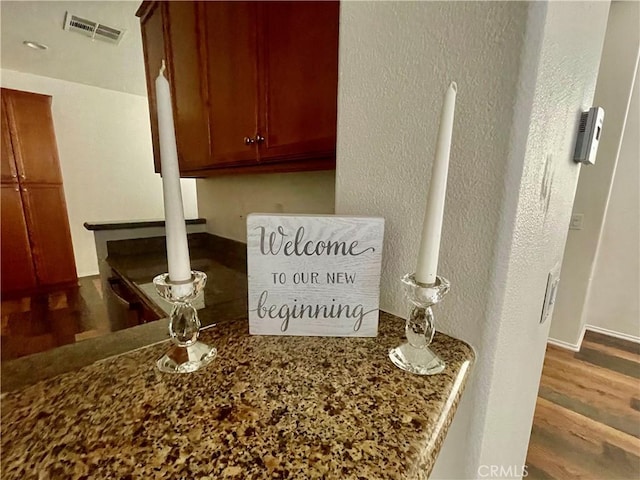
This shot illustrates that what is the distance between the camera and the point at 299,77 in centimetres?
73

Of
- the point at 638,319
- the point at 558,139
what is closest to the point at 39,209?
the point at 558,139

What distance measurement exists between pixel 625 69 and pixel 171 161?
265cm

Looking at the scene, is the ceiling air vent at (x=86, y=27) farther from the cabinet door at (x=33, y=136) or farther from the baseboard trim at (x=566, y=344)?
the baseboard trim at (x=566, y=344)

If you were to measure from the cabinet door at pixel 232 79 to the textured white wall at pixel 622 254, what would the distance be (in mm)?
2621

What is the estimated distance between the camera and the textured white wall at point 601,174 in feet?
5.62

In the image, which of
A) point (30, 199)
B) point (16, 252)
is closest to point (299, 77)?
point (30, 199)

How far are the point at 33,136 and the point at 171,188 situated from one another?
1.12 m

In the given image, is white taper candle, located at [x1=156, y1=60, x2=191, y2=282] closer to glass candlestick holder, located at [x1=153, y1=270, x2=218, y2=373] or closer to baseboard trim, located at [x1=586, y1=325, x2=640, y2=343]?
glass candlestick holder, located at [x1=153, y1=270, x2=218, y2=373]

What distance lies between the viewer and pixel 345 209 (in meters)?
0.56

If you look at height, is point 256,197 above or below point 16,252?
above

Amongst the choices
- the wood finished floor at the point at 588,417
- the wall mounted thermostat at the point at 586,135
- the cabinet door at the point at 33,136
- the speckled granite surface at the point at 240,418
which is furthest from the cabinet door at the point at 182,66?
the wood finished floor at the point at 588,417

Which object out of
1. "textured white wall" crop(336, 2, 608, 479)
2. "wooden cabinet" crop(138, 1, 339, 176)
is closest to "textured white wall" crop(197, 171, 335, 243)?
"wooden cabinet" crop(138, 1, 339, 176)

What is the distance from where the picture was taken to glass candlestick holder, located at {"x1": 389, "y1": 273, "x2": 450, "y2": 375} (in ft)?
1.26

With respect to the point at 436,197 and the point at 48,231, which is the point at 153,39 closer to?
the point at 48,231
